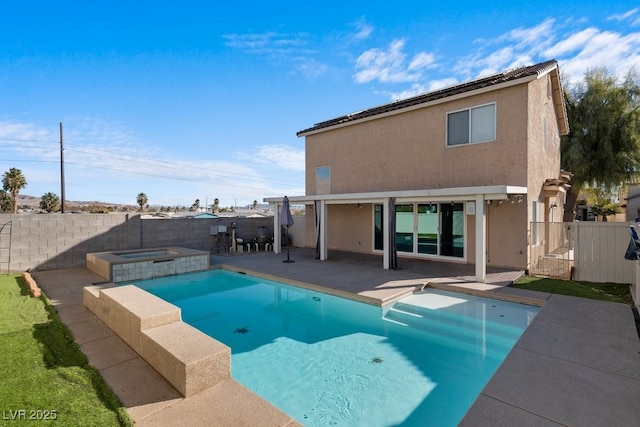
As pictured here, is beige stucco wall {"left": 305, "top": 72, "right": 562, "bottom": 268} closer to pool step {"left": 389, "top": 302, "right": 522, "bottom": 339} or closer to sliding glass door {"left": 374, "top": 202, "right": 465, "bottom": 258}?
sliding glass door {"left": 374, "top": 202, "right": 465, "bottom": 258}

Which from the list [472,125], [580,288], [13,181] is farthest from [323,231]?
[13,181]

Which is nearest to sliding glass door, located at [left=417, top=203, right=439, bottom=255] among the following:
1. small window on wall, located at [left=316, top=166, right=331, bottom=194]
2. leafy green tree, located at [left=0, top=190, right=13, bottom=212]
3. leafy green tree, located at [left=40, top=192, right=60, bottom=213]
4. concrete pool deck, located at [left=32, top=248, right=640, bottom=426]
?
concrete pool deck, located at [left=32, top=248, right=640, bottom=426]

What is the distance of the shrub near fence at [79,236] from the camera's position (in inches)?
463

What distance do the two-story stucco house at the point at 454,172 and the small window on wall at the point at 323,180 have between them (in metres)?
0.17

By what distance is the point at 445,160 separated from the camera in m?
13.4

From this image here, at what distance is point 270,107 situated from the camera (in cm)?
2219

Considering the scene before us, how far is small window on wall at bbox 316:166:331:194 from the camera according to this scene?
1798cm

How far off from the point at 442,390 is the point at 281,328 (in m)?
3.80

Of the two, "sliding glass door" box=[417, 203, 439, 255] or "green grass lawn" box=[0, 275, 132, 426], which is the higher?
"sliding glass door" box=[417, 203, 439, 255]

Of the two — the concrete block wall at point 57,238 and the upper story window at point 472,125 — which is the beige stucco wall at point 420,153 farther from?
the concrete block wall at point 57,238

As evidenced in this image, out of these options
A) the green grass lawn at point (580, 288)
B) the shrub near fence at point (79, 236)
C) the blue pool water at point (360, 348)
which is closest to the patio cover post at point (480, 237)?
the green grass lawn at point (580, 288)

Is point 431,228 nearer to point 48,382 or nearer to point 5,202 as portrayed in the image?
point 48,382

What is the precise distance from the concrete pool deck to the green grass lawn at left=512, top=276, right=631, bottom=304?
635 mm

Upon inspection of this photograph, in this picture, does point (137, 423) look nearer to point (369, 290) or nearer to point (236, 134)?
point (369, 290)
